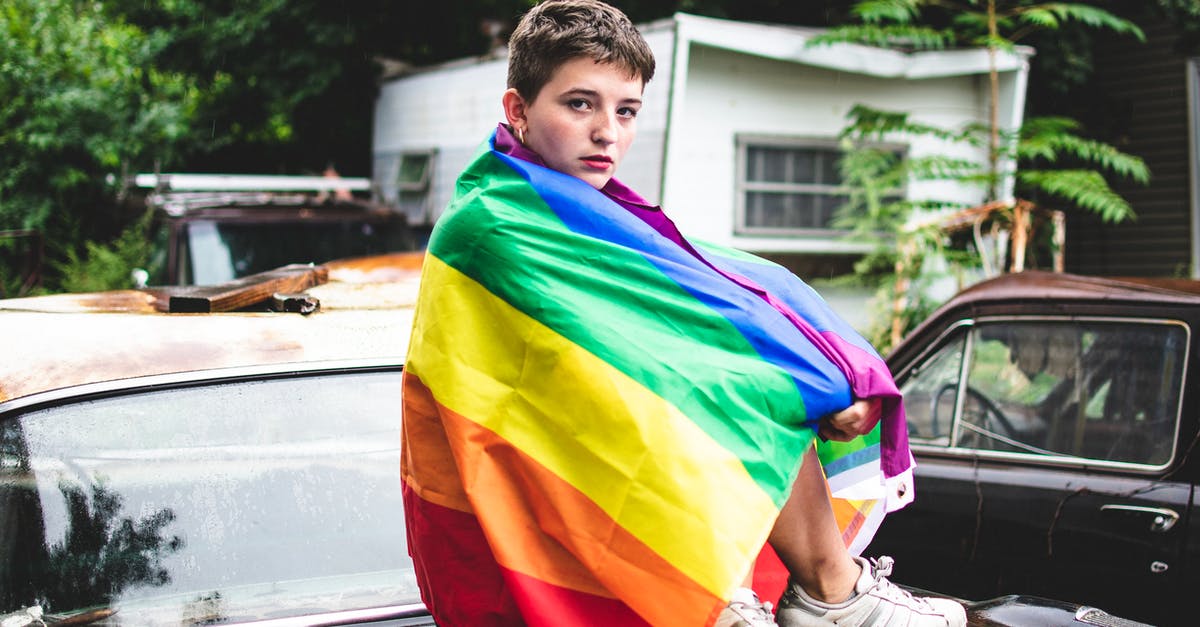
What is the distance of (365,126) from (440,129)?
2.89 m

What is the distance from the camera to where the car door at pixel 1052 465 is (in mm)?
3232

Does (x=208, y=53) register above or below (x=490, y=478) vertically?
above

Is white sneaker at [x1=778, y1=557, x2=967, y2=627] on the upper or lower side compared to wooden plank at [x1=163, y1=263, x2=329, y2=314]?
lower

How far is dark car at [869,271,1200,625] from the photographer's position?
322 cm

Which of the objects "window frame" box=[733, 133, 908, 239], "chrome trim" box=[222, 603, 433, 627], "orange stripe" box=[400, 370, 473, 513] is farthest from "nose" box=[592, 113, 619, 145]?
"window frame" box=[733, 133, 908, 239]

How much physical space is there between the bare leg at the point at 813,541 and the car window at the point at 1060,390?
1.88 metres

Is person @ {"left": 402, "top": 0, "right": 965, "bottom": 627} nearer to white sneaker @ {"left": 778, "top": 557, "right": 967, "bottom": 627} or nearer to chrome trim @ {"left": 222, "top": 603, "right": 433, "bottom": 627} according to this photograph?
white sneaker @ {"left": 778, "top": 557, "right": 967, "bottom": 627}

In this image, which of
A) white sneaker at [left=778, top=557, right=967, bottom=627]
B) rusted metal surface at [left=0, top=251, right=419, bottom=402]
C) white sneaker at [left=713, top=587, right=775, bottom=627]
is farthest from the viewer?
rusted metal surface at [left=0, top=251, right=419, bottom=402]

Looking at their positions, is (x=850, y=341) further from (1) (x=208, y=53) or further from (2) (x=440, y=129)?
(1) (x=208, y=53)

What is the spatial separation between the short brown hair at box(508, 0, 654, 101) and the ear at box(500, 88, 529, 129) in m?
0.01

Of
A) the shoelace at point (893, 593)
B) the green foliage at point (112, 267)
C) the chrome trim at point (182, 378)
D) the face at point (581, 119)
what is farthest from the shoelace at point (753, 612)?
the green foliage at point (112, 267)

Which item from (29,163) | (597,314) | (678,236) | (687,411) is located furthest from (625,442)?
(29,163)

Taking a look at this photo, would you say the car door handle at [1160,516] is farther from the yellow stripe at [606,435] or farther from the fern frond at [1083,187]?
the fern frond at [1083,187]

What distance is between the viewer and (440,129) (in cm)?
1144
